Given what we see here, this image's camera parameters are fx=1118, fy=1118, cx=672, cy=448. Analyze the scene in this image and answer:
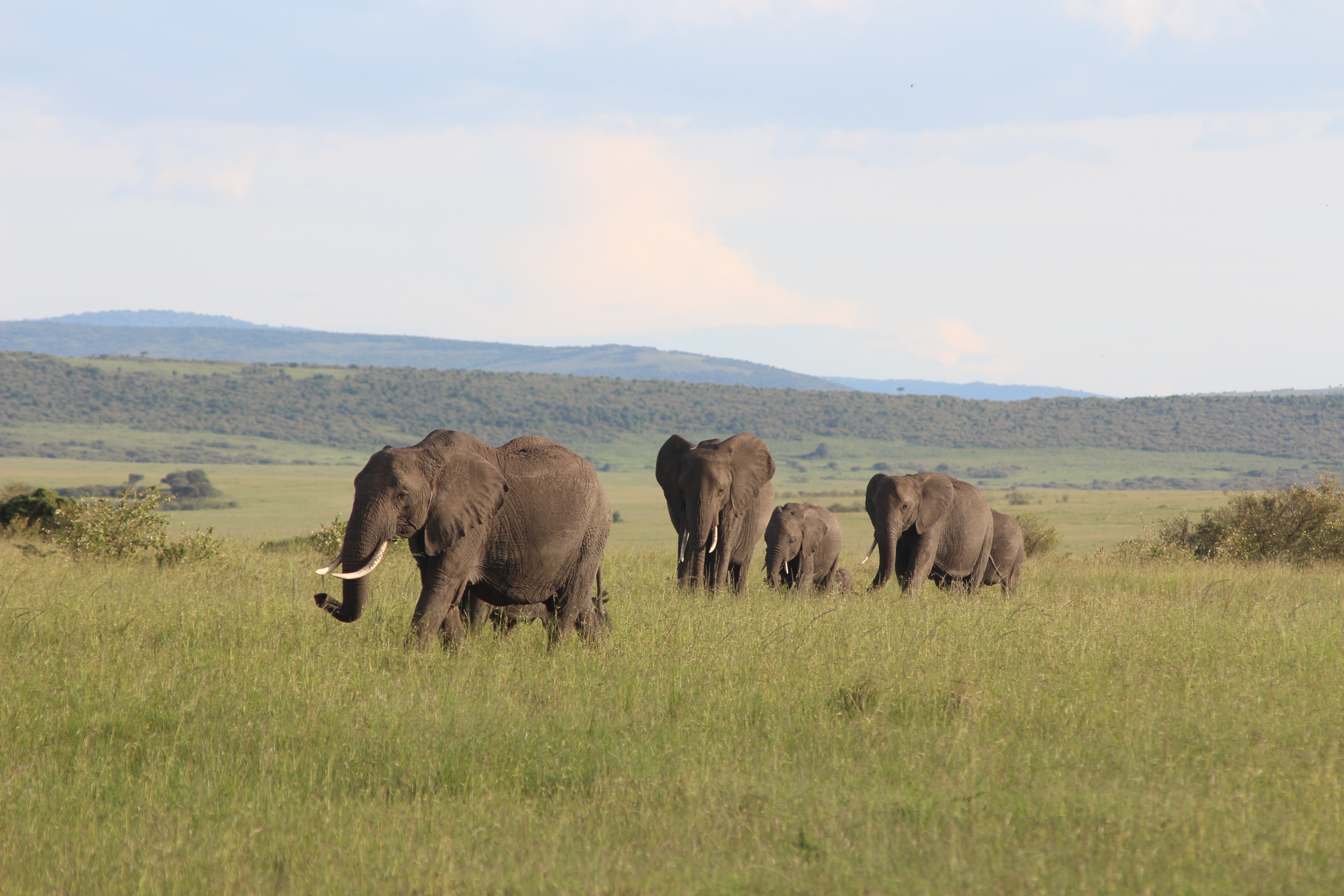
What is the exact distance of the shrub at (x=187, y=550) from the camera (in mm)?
15945

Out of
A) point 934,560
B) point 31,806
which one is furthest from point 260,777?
point 934,560

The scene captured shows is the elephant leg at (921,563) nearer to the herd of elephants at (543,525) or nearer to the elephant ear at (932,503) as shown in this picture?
the herd of elephants at (543,525)

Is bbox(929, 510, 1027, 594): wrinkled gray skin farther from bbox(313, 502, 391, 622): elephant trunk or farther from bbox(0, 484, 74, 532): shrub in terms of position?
bbox(0, 484, 74, 532): shrub

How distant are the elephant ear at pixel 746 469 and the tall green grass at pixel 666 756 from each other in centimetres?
277

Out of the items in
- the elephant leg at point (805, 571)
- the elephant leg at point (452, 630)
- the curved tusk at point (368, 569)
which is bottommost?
the elephant leg at point (805, 571)

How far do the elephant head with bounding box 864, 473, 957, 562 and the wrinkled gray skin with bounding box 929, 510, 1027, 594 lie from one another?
1877 millimetres

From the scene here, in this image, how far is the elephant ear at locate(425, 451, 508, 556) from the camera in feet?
27.9

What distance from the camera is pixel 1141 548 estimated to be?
2395cm

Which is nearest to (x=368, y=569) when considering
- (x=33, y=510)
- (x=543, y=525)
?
(x=543, y=525)

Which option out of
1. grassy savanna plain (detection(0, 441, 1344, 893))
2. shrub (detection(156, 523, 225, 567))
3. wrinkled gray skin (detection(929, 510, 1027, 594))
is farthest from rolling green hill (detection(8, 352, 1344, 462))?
grassy savanna plain (detection(0, 441, 1344, 893))

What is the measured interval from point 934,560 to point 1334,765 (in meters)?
8.40

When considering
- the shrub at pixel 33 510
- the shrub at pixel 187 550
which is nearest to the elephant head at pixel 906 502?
the shrub at pixel 187 550

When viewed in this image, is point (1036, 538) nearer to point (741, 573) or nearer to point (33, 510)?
point (741, 573)

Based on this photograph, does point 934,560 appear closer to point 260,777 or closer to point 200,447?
point 260,777
